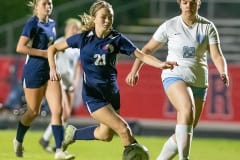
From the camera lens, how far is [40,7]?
13.4 m

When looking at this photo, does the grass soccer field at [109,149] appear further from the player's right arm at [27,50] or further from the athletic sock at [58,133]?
the player's right arm at [27,50]

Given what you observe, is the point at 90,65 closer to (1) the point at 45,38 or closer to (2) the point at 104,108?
(2) the point at 104,108

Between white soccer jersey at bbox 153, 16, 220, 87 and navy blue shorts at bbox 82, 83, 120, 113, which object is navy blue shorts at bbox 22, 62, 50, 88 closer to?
navy blue shorts at bbox 82, 83, 120, 113

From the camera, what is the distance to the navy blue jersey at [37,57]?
13.3 m

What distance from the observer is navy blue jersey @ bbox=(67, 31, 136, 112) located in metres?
11.4

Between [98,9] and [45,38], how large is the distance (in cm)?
217

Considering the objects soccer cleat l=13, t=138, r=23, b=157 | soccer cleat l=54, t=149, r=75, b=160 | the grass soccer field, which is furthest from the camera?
the grass soccer field

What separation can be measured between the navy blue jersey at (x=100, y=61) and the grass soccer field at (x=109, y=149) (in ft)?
7.97

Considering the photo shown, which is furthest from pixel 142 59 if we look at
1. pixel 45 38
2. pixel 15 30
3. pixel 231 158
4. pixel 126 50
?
pixel 15 30

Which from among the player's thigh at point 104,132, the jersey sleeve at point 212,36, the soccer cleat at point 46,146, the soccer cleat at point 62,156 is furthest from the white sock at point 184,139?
the soccer cleat at point 46,146

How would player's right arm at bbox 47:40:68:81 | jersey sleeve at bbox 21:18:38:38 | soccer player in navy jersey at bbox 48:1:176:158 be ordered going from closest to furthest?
soccer player in navy jersey at bbox 48:1:176:158 < player's right arm at bbox 47:40:68:81 < jersey sleeve at bbox 21:18:38:38

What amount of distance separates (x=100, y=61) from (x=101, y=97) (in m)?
0.44

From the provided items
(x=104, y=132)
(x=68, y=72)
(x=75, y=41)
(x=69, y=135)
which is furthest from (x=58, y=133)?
(x=68, y=72)

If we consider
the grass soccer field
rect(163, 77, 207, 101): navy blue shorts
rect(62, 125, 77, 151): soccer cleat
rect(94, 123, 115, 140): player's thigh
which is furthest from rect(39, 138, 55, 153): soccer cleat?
rect(163, 77, 207, 101): navy blue shorts
